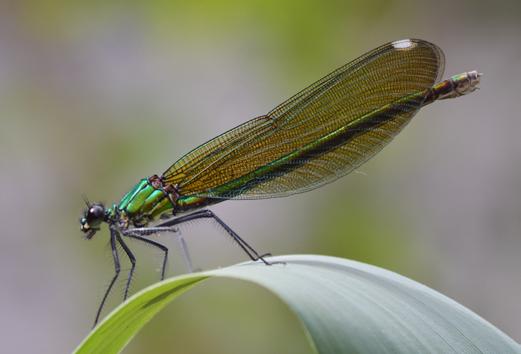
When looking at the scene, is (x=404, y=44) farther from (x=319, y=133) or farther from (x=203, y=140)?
(x=203, y=140)

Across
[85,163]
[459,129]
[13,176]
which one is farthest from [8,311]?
[459,129]

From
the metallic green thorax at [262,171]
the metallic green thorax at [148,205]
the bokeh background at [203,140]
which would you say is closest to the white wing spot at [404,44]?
the metallic green thorax at [262,171]

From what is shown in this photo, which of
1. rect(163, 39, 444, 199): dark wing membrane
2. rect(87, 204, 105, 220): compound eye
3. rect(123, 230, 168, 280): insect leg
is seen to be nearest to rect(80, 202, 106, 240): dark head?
rect(87, 204, 105, 220): compound eye

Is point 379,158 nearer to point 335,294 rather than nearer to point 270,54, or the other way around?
point 270,54

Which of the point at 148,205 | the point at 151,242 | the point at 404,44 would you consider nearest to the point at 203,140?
the point at 148,205

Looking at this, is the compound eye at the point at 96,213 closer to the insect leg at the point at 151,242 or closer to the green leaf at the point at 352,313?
the insect leg at the point at 151,242
